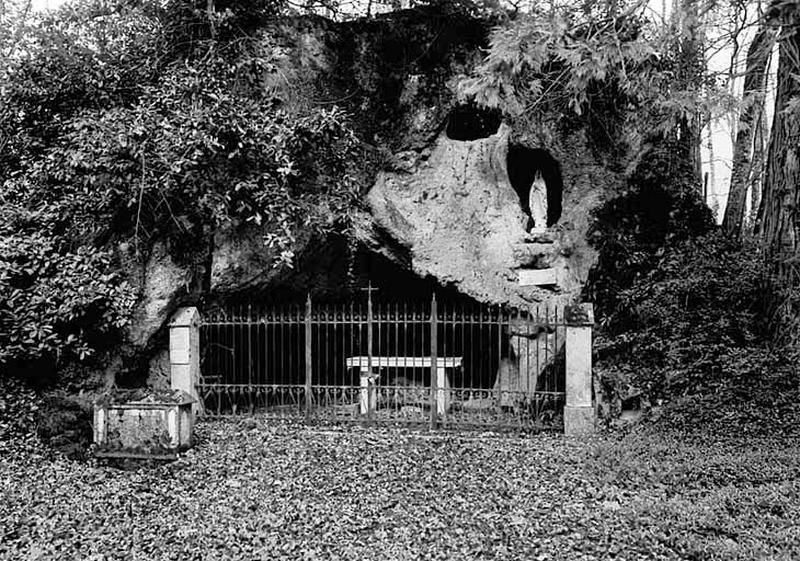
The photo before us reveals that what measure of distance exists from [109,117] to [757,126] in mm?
9900

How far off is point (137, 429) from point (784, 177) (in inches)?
318

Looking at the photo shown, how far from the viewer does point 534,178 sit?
10.5m

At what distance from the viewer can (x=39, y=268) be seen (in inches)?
331

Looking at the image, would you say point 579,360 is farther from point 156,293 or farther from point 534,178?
point 156,293

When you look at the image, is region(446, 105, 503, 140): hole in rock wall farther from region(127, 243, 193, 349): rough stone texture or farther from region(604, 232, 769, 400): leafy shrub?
region(127, 243, 193, 349): rough stone texture

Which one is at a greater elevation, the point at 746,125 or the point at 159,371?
the point at 746,125

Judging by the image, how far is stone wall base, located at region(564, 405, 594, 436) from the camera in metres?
8.19

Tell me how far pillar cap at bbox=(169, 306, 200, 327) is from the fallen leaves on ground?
64.7 inches

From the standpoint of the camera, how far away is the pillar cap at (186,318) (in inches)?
342

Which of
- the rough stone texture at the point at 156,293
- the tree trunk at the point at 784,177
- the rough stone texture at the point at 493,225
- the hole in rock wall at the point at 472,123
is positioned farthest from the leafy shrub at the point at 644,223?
the rough stone texture at the point at 156,293

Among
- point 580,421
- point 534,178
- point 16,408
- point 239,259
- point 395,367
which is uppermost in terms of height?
point 534,178

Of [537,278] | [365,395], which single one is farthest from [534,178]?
[365,395]

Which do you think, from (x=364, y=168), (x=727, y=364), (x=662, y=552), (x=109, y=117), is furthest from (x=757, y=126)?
(x=109, y=117)

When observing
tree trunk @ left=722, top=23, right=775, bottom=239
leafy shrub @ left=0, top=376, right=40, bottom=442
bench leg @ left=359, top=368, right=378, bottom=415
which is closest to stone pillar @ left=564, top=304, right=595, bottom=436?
bench leg @ left=359, top=368, right=378, bottom=415
